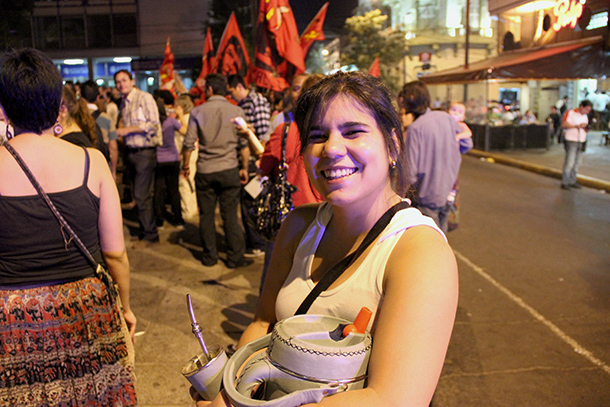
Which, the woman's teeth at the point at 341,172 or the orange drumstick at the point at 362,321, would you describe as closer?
the orange drumstick at the point at 362,321

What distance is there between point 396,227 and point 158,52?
169ft

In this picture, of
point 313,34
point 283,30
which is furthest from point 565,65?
point 283,30

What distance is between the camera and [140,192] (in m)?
7.08

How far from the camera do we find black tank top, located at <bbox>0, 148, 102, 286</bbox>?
209cm

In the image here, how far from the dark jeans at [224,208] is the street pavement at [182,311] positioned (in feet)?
0.90

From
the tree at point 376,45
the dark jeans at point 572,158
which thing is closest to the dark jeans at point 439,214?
the dark jeans at point 572,158

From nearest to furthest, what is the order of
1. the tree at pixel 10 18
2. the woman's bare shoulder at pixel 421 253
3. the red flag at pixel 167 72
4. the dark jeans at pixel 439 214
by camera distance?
the woman's bare shoulder at pixel 421 253, the dark jeans at pixel 439 214, the red flag at pixel 167 72, the tree at pixel 10 18

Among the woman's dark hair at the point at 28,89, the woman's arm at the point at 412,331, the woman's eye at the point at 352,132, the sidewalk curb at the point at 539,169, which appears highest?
the woman's dark hair at the point at 28,89

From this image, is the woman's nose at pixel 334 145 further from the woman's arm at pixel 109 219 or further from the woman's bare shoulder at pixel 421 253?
the woman's arm at pixel 109 219

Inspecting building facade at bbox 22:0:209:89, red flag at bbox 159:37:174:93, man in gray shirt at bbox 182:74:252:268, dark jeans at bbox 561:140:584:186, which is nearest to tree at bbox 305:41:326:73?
building facade at bbox 22:0:209:89

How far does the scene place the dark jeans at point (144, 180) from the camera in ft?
22.8

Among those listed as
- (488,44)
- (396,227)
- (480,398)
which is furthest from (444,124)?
(488,44)

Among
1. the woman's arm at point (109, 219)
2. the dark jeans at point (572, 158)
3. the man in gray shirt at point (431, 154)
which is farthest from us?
the dark jeans at point (572, 158)

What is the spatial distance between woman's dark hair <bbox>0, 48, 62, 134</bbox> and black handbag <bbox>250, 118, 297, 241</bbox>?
81.3 inches
